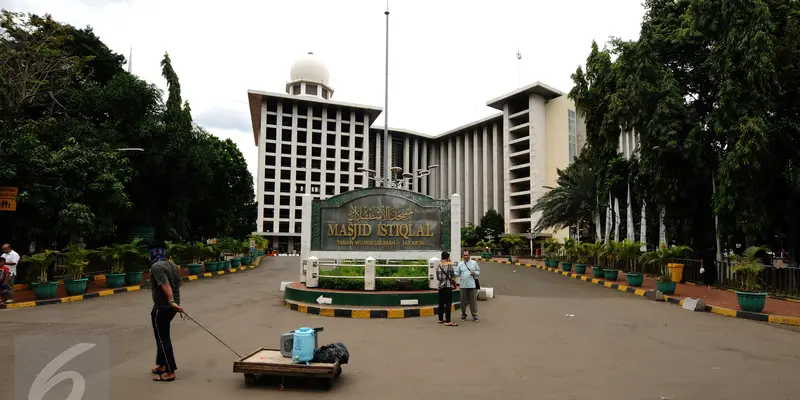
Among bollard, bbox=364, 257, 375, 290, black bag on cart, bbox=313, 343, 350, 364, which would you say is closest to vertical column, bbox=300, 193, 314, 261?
bollard, bbox=364, 257, 375, 290

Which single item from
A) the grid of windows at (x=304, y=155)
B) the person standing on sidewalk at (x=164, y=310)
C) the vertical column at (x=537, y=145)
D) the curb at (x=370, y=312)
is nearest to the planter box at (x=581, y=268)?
the curb at (x=370, y=312)

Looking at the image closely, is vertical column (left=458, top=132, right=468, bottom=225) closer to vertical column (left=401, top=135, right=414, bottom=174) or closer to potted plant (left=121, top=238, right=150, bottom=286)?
vertical column (left=401, top=135, right=414, bottom=174)

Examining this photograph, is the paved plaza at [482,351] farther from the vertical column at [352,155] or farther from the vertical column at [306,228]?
the vertical column at [352,155]

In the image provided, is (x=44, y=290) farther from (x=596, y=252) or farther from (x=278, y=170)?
(x=278, y=170)

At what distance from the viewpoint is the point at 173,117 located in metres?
25.0

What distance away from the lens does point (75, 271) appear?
1540 cm

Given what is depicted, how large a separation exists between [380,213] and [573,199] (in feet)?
77.8

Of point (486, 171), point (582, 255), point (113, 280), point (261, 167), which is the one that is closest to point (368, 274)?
point (113, 280)

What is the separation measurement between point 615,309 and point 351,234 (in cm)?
790

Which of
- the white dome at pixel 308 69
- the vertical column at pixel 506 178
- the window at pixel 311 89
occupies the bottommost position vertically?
the vertical column at pixel 506 178

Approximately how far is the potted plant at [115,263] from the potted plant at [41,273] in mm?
2108

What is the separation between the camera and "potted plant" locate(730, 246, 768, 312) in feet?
37.7

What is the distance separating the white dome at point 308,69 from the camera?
7631 centimetres

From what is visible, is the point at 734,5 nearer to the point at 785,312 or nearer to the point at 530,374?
the point at 785,312
